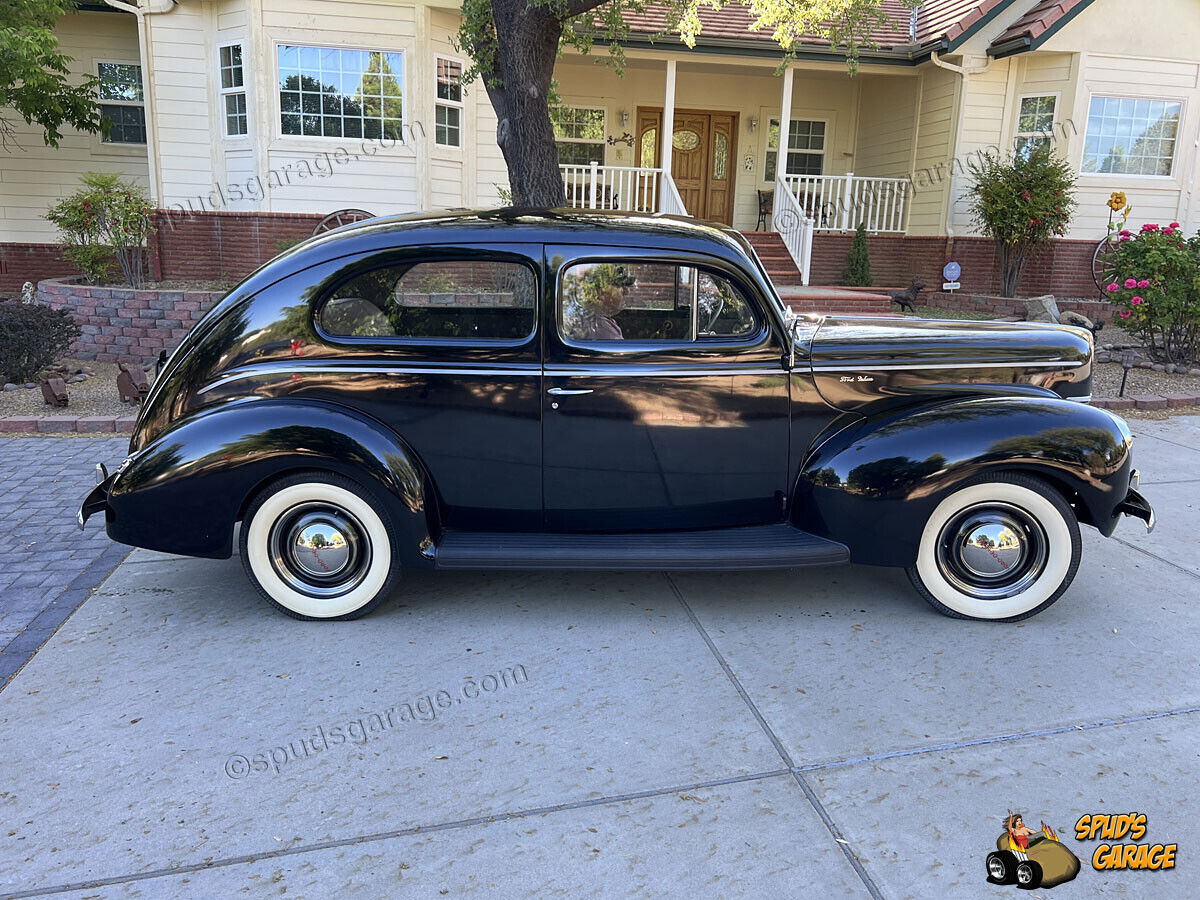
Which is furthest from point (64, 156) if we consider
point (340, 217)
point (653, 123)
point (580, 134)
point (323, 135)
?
point (653, 123)

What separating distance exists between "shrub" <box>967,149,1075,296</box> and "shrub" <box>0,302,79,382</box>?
12748 mm

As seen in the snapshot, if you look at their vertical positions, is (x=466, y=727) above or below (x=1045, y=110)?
below

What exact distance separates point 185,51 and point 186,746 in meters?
13.1

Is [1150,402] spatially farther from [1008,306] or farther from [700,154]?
[700,154]

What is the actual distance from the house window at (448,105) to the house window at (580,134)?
9.90 ft

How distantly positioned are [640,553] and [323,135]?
1114 centimetres

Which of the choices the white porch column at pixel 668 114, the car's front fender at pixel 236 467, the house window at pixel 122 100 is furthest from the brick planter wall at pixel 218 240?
the car's front fender at pixel 236 467

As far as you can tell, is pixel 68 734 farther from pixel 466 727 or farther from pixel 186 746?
pixel 466 727

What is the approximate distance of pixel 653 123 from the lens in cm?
1644

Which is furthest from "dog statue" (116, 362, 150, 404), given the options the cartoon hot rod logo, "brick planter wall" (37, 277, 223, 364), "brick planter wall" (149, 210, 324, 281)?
the cartoon hot rod logo

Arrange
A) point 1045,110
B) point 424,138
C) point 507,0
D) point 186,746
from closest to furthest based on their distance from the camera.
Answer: point 186,746 < point 507,0 < point 424,138 < point 1045,110

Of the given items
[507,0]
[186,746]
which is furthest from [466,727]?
[507,0]

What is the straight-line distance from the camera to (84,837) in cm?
251

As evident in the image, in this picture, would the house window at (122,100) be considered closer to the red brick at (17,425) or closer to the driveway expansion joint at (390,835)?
the red brick at (17,425)
